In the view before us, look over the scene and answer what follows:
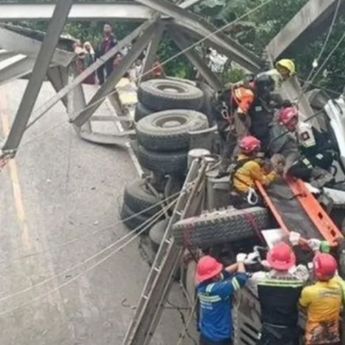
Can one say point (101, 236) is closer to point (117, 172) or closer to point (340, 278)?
point (117, 172)

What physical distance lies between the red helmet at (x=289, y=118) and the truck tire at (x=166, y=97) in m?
2.84

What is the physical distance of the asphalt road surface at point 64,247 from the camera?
28.0ft

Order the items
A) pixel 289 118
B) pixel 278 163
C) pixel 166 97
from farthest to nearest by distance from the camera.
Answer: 1. pixel 166 97
2. pixel 289 118
3. pixel 278 163

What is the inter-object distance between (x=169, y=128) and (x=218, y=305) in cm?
380

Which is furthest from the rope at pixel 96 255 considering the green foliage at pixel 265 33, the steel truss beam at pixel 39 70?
the green foliage at pixel 265 33

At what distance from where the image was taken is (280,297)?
6164 mm

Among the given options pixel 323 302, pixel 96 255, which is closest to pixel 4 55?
pixel 96 255

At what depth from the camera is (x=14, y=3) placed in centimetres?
970

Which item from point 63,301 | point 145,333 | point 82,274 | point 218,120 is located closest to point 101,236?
point 82,274

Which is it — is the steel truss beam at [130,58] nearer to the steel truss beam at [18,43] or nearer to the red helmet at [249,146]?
the steel truss beam at [18,43]

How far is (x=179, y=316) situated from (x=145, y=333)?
1278mm

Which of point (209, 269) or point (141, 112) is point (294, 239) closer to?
point (209, 269)

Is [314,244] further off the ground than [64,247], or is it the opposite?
[314,244]

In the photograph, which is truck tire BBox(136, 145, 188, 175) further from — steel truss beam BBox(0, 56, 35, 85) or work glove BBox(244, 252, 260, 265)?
work glove BBox(244, 252, 260, 265)
